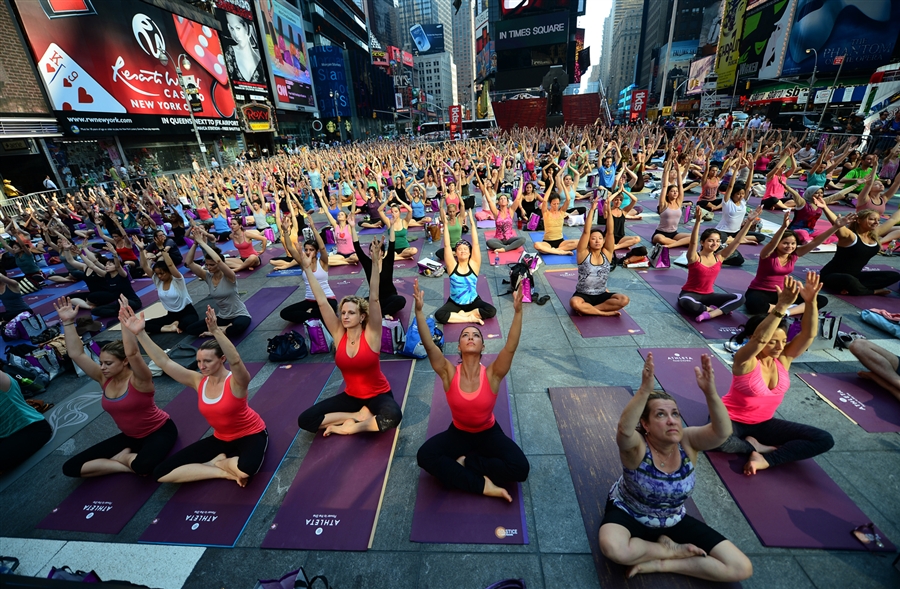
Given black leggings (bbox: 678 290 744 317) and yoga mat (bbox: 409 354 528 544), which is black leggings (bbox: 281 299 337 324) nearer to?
yoga mat (bbox: 409 354 528 544)

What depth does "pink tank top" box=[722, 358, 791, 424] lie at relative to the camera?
3389 mm

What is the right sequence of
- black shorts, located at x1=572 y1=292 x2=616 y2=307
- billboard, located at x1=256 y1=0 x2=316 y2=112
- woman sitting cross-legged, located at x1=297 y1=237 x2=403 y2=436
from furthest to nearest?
1. billboard, located at x1=256 y1=0 x2=316 y2=112
2. black shorts, located at x1=572 y1=292 x2=616 y2=307
3. woman sitting cross-legged, located at x1=297 y1=237 x2=403 y2=436

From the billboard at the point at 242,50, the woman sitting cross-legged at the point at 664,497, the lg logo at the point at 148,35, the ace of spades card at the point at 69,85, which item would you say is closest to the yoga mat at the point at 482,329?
the woman sitting cross-legged at the point at 664,497

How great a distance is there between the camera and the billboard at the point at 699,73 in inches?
2336

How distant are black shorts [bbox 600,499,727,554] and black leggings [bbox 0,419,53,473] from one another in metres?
6.17

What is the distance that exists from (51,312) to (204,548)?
887cm

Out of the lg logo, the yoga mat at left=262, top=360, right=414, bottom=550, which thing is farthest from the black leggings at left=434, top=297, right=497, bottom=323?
the lg logo

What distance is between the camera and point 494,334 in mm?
6293

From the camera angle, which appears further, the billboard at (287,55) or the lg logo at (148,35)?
the billboard at (287,55)

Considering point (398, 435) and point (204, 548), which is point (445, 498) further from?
point (204, 548)

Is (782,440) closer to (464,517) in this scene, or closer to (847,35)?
(464,517)

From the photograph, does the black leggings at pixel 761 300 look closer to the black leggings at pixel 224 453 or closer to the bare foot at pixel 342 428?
the bare foot at pixel 342 428

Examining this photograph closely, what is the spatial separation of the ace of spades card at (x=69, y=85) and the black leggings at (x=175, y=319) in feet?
75.5

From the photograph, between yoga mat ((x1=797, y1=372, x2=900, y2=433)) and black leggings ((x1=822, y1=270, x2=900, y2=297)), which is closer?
yoga mat ((x1=797, y1=372, x2=900, y2=433))
